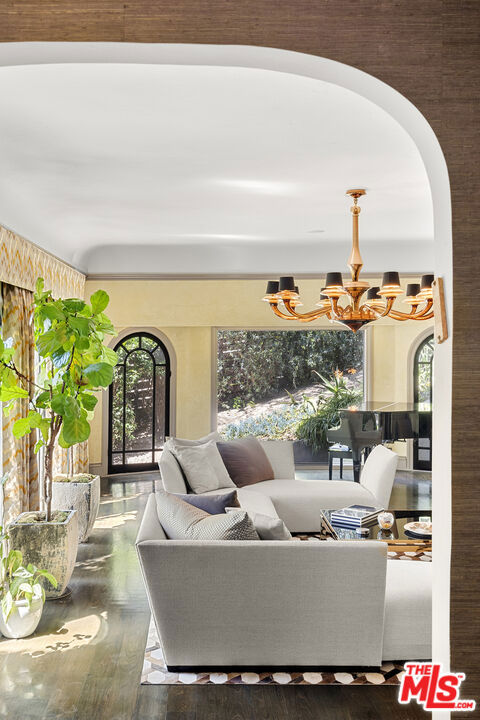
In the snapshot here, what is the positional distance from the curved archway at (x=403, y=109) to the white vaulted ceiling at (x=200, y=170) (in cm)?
119

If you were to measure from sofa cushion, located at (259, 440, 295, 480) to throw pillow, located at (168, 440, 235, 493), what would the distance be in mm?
680

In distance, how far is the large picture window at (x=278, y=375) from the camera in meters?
8.51

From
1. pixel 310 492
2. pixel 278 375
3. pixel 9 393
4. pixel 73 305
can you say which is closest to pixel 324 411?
pixel 278 375

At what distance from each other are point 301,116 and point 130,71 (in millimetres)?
992

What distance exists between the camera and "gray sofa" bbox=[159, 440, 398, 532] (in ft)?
16.6

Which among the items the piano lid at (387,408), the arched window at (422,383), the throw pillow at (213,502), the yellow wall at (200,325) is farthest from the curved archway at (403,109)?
the arched window at (422,383)

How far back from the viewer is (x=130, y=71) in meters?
2.82

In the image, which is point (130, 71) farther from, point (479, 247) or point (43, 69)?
point (479, 247)

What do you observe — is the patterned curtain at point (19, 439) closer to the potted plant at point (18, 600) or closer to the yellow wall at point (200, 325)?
the potted plant at point (18, 600)

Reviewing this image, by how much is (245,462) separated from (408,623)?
Answer: 106 inches

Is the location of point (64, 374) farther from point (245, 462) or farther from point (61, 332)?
point (245, 462)

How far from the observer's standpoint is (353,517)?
445cm

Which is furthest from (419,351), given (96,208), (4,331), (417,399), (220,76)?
(220,76)

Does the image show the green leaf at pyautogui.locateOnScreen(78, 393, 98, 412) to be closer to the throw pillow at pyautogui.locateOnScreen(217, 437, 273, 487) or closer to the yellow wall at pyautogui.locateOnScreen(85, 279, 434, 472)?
the throw pillow at pyautogui.locateOnScreen(217, 437, 273, 487)
